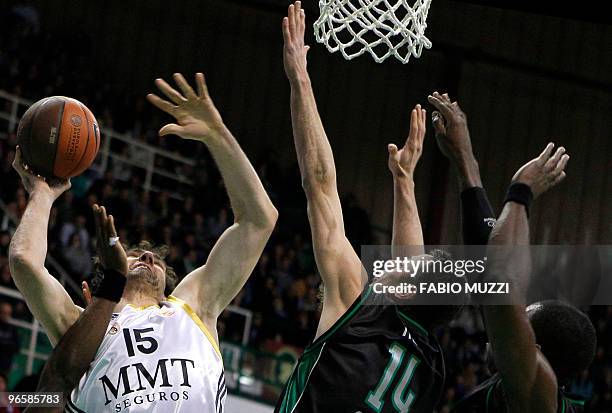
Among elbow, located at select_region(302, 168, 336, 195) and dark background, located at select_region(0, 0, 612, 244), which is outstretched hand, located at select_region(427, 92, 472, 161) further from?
dark background, located at select_region(0, 0, 612, 244)

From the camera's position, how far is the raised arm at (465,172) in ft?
8.64

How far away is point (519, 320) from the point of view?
2.39 metres

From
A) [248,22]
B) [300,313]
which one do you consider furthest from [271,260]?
[248,22]

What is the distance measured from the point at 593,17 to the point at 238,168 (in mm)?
2581

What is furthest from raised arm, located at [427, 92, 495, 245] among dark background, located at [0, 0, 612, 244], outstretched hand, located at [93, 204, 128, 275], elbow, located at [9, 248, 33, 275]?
dark background, located at [0, 0, 612, 244]

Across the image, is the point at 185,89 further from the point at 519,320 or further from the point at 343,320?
the point at 519,320

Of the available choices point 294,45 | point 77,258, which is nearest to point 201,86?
point 294,45

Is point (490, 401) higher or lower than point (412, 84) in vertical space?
lower

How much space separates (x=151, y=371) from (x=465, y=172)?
133 cm

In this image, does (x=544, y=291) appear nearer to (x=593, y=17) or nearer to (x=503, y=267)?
(x=593, y=17)

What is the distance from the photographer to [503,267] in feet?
7.91

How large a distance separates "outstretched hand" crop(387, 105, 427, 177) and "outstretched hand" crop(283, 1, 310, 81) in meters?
0.48

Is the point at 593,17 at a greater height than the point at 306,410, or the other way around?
the point at 593,17

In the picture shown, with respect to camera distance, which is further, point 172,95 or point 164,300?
point 164,300
